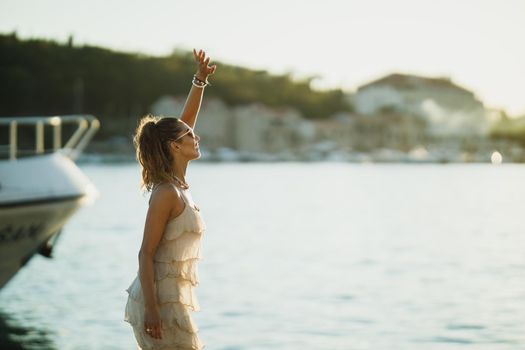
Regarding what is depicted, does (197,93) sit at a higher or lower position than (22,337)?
higher

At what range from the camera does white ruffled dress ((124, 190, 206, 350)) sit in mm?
3191

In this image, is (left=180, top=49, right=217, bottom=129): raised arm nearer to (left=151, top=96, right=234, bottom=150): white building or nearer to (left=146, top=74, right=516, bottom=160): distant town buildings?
(left=146, top=74, right=516, bottom=160): distant town buildings

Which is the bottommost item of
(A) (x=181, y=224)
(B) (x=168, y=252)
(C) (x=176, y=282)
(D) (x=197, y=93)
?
(C) (x=176, y=282)

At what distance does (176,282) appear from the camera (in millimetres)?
3227

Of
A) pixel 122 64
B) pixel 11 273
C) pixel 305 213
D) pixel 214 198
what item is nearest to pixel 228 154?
pixel 122 64

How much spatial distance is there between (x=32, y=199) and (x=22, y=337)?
56.7 inches

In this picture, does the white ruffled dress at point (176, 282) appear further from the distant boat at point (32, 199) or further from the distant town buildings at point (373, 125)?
the distant town buildings at point (373, 125)

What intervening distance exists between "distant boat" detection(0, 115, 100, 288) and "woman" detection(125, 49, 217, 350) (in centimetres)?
600

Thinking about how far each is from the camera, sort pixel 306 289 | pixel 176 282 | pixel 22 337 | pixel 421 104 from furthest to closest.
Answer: pixel 421 104, pixel 306 289, pixel 22 337, pixel 176 282

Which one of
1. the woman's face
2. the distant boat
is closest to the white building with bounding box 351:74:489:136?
the distant boat

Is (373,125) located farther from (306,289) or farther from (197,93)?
(197,93)

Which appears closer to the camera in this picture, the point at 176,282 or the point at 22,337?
the point at 176,282

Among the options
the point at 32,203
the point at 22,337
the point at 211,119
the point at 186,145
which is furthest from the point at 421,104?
the point at 186,145

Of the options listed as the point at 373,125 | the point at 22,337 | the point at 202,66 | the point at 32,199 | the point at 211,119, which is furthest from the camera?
the point at 373,125
